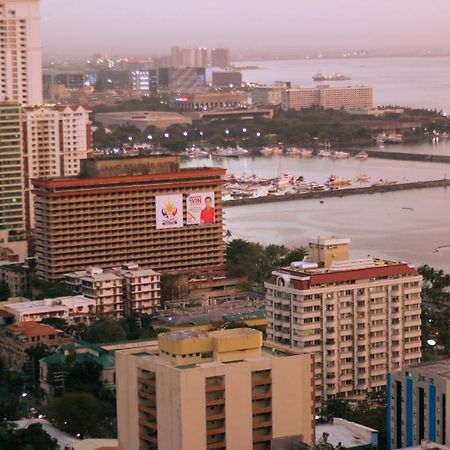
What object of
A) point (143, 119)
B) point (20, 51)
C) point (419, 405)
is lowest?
point (419, 405)

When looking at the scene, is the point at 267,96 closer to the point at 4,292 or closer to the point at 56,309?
the point at 4,292

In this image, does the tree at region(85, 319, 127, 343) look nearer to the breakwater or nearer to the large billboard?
the large billboard

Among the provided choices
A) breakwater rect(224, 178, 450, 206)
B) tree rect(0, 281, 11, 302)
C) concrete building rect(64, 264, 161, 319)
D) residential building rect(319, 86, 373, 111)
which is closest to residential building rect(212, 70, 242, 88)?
residential building rect(319, 86, 373, 111)

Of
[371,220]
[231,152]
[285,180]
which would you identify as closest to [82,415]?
[371,220]

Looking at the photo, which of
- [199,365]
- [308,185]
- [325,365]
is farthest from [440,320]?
[308,185]

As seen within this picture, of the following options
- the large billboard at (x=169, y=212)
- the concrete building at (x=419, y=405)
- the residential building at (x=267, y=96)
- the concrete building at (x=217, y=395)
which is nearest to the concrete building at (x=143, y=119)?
the residential building at (x=267, y=96)

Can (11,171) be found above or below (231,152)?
above

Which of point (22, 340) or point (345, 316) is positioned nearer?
point (345, 316)
